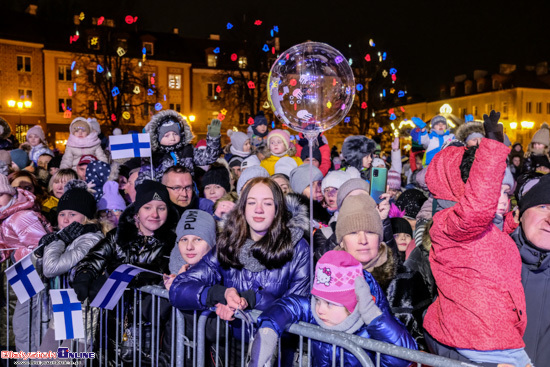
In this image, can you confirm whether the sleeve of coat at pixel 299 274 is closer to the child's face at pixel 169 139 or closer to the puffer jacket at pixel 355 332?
the puffer jacket at pixel 355 332

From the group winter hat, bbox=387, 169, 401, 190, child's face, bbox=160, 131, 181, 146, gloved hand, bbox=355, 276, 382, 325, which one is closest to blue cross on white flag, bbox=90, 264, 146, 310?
gloved hand, bbox=355, 276, 382, 325

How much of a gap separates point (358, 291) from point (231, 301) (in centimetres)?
80

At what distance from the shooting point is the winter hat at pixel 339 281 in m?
2.87

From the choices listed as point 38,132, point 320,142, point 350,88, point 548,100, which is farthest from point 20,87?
point 548,100

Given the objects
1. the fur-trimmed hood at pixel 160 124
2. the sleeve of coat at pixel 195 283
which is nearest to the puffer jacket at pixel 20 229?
Result: the fur-trimmed hood at pixel 160 124

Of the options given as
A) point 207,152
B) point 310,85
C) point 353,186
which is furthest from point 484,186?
point 207,152

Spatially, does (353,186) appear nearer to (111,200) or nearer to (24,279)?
(24,279)

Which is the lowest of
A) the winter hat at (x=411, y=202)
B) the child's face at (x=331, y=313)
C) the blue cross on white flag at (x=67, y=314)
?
the blue cross on white flag at (x=67, y=314)

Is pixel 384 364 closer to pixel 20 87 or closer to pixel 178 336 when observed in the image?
pixel 178 336

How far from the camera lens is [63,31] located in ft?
156

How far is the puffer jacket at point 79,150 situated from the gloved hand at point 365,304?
7.27 metres

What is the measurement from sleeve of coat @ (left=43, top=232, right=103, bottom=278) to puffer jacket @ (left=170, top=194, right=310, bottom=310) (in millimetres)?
1506

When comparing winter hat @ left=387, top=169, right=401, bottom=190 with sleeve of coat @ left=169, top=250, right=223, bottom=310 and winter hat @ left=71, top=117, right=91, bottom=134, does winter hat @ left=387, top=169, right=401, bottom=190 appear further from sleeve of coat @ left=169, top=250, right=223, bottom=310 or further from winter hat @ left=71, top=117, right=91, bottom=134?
winter hat @ left=71, top=117, right=91, bottom=134

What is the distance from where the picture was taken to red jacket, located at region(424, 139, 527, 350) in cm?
248
